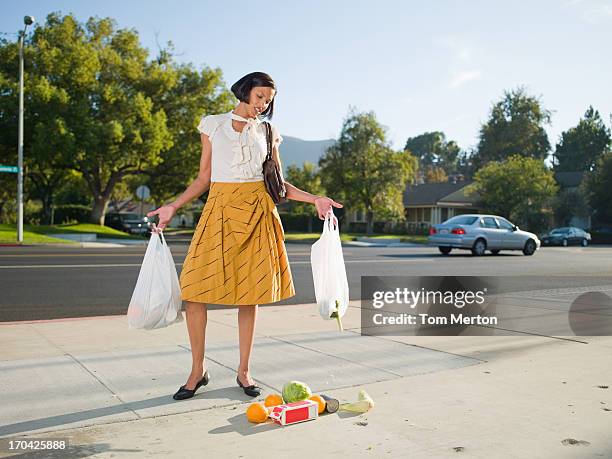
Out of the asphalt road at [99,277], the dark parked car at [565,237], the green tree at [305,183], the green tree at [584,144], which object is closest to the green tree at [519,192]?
the dark parked car at [565,237]

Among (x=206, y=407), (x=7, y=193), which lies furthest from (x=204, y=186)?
(x=7, y=193)

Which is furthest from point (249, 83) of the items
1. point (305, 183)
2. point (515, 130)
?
point (515, 130)

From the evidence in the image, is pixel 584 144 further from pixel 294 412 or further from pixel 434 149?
pixel 294 412

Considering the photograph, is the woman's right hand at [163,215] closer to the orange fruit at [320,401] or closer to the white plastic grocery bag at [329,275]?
the white plastic grocery bag at [329,275]

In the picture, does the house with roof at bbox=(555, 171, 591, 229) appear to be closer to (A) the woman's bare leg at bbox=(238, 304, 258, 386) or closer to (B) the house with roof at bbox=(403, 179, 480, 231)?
(B) the house with roof at bbox=(403, 179, 480, 231)

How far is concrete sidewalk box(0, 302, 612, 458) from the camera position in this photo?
10.8 feet

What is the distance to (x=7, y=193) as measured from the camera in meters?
52.5

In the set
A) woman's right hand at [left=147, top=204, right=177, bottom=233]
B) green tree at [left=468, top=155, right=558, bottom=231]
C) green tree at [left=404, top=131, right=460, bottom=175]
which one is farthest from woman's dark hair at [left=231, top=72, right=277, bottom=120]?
green tree at [left=404, top=131, right=460, bottom=175]

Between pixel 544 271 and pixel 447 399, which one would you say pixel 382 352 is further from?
pixel 544 271

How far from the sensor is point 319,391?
4309 mm

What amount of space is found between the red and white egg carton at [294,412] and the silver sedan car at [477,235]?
1862 cm

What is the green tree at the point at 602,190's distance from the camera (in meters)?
51.8

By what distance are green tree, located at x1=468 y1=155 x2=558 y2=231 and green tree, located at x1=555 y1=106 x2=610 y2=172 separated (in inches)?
2223

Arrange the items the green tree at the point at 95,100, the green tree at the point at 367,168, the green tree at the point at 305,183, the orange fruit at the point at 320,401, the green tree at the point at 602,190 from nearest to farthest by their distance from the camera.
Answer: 1. the orange fruit at the point at 320,401
2. the green tree at the point at 95,100
3. the green tree at the point at 367,168
4. the green tree at the point at 305,183
5. the green tree at the point at 602,190
